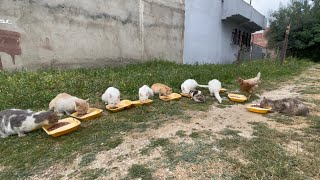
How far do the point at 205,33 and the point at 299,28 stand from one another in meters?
8.86

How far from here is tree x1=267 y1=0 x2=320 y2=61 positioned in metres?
19.7

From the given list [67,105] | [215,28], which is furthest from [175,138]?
[215,28]

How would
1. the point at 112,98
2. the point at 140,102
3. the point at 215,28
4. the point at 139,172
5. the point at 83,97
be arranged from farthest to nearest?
the point at 215,28 < the point at 83,97 < the point at 140,102 < the point at 112,98 < the point at 139,172

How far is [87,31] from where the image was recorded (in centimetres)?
962

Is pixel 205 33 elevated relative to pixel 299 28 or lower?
lower

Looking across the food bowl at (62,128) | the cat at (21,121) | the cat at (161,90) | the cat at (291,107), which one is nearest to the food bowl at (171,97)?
the cat at (161,90)

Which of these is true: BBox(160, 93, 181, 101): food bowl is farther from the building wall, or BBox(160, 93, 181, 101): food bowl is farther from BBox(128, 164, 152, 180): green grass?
the building wall

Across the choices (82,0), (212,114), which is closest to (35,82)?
(82,0)

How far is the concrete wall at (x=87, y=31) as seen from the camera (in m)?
7.82

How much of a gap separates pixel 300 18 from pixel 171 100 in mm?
17270

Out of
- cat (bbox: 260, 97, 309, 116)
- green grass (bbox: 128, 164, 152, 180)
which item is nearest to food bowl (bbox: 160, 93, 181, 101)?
cat (bbox: 260, 97, 309, 116)

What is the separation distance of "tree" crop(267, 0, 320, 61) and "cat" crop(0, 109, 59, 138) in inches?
770

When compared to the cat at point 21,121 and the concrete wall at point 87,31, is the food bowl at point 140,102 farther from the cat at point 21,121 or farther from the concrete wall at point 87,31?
the concrete wall at point 87,31

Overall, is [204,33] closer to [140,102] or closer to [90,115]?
[140,102]
